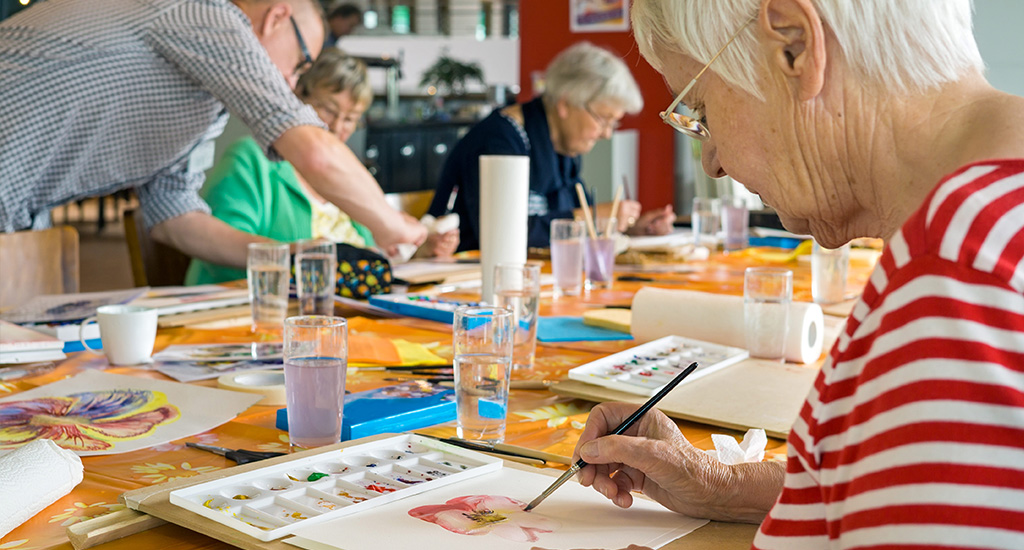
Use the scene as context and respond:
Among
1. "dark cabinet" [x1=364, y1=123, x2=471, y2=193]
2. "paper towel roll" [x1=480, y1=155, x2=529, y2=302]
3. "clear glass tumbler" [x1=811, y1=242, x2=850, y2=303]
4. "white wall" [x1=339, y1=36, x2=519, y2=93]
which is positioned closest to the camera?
"paper towel roll" [x1=480, y1=155, x2=529, y2=302]

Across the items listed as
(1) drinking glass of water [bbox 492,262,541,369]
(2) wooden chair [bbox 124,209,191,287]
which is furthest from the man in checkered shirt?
(1) drinking glass of water [bbox 492,262,541,369]

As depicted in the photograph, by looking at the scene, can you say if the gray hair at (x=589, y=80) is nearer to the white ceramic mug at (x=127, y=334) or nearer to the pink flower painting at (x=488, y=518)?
the white ceramic mug at (x=127, y=334)

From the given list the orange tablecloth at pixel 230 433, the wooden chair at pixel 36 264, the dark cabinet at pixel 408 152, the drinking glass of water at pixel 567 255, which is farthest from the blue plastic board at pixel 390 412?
the dark cabinet at pixel 408 152

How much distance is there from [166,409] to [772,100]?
0.82 m

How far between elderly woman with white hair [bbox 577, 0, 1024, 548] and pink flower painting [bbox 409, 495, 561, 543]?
0.09 m

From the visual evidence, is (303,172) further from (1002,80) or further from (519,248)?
(1002,80)

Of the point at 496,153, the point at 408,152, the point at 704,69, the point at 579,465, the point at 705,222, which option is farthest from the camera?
the point at 408,152

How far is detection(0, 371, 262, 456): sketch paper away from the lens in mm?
1059

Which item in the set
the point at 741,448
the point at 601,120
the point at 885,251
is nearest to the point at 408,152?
the point at 601,120

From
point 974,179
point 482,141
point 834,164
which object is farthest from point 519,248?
point 482,141

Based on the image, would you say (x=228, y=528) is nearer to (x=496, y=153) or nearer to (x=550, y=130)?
(x=496, y=153)

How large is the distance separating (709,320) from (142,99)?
1546 millimetres

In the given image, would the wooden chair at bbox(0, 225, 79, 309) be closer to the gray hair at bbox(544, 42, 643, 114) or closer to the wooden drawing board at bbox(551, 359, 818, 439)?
the wooden drawing board at bbox(551, 359, 818, 439)

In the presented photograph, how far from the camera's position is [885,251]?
0.57 meters
